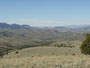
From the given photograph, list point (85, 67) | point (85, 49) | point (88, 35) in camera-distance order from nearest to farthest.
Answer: point (85, 67)
point (85, 49)
point (88, 35)

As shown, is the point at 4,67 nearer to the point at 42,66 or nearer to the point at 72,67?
the point at 42,66

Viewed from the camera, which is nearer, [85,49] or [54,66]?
[54,66]

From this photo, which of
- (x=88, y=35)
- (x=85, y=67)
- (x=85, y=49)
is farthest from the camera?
(x=88, y=35)

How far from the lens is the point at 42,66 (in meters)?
13.4

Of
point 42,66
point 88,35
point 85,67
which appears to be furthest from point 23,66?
point 88,35

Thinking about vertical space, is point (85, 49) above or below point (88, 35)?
below

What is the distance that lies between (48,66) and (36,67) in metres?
0.96

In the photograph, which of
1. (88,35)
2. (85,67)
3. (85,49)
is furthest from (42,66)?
(88,35)

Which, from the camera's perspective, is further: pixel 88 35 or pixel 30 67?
pixel 88 35

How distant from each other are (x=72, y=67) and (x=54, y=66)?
1407mm

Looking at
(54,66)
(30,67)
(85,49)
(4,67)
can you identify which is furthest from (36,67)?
A: (85,49)

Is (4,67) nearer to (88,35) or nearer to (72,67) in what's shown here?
(72,67)

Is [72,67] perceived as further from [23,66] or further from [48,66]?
[23,66]

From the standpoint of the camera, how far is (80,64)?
1370 cm
